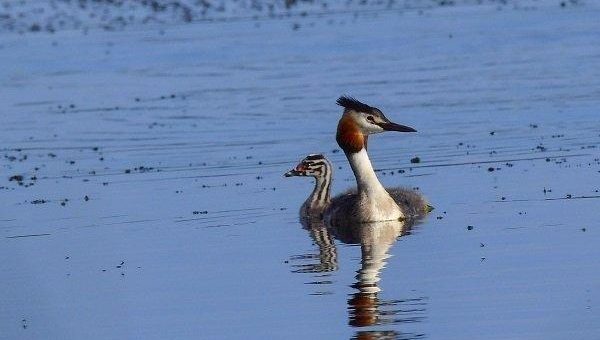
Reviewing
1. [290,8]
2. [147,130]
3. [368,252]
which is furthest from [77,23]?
[368,252]

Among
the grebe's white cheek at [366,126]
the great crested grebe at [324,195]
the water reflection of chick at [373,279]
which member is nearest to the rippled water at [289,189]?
the water reflection of chick at [373,279]

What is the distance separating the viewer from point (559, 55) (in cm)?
3272

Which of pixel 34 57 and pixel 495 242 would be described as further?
pixel 34 57

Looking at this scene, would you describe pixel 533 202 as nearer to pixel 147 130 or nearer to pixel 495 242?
pixel 495 242

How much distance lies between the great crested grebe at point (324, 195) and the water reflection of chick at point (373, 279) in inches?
9.8

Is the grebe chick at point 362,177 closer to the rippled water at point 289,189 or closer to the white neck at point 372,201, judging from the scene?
the white neck at point 372,201

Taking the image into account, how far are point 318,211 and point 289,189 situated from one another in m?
1.97

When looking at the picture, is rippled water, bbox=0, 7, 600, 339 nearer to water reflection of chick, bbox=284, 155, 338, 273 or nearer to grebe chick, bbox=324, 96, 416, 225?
water reflection of chick, bbox=284, 155, 338, 273

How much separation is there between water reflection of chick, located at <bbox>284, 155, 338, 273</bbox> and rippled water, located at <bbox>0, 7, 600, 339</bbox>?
10 centimetres

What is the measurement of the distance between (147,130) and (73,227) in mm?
8394

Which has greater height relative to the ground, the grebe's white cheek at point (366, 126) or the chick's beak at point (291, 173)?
the grebe's white cheek at point (366, 126)

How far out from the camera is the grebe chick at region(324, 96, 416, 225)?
17500 mm

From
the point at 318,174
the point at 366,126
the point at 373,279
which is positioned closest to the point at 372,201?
the point at 366,126

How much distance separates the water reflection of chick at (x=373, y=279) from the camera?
12.3 metres
